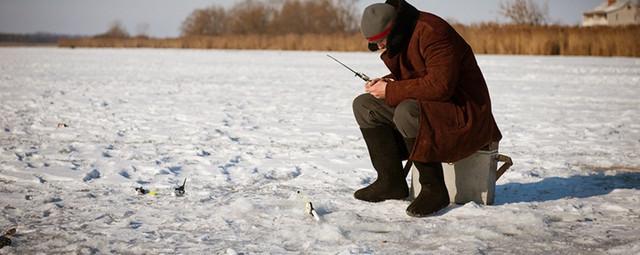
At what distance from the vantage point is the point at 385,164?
3.48 metres

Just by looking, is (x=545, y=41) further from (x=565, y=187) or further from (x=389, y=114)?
(x=389, y=114)

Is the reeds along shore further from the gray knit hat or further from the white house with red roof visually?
the white house with red roof

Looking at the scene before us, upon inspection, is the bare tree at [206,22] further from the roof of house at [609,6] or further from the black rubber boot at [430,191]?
the black rubber boot at [430,191]

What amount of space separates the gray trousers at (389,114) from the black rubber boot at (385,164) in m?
0.05

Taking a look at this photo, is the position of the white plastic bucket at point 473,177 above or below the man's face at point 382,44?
below

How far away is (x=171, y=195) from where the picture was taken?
370cm

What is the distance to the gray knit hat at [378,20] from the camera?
3062 mm

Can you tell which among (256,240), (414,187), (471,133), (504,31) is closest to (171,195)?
(256,240)

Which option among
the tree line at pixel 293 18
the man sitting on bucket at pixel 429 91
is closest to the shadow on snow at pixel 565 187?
the man sitting on bucket at pixel 429 91

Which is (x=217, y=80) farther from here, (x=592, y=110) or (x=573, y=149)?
(x=573, y=149)

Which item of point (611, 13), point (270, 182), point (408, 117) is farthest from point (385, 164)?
point (611, 13)

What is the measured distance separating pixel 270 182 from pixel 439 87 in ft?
5.06

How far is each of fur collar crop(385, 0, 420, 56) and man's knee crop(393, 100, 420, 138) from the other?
11.7 inches

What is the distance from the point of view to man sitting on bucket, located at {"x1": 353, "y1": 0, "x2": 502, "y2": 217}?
3.05m
